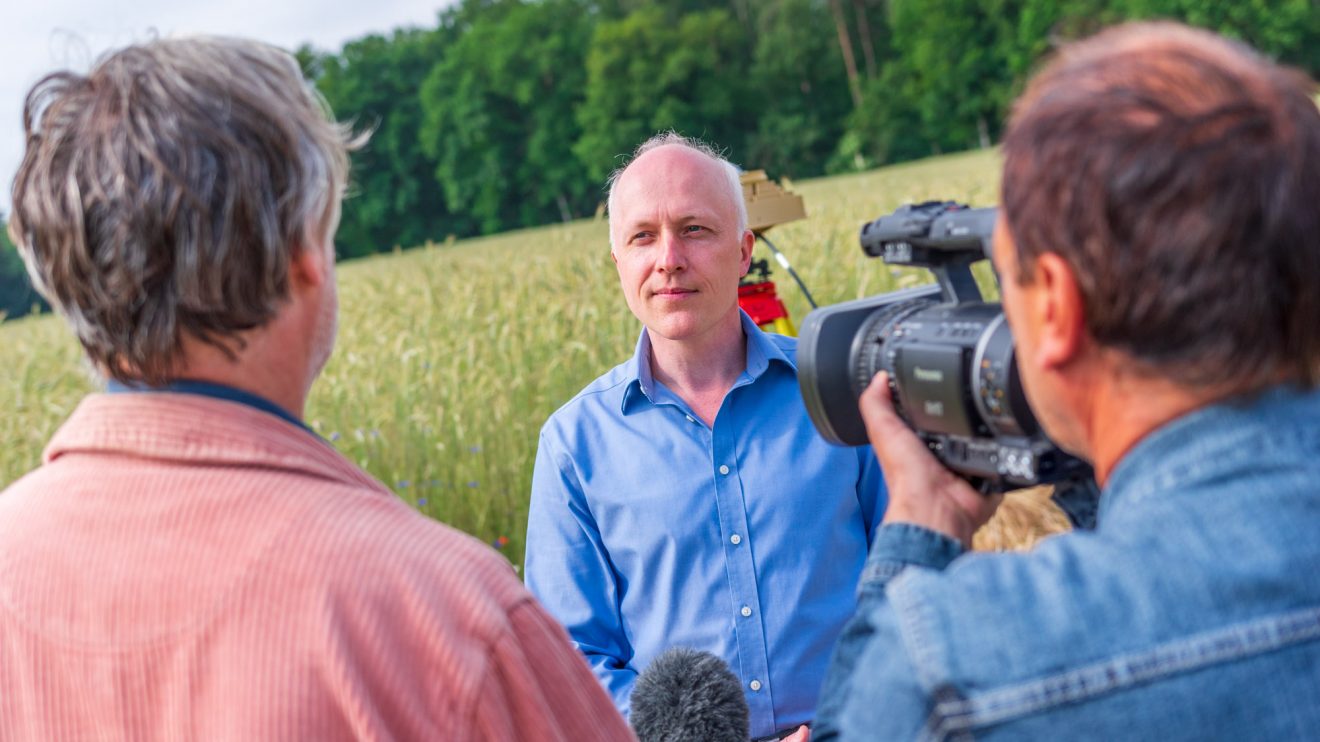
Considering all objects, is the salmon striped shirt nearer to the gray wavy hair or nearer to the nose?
the nose

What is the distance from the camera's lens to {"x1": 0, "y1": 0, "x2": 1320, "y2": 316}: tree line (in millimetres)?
49312

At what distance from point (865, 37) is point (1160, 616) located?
56365 mm

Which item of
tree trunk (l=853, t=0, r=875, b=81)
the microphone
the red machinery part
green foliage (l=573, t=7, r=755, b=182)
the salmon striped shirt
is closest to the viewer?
the salmon striped shirt


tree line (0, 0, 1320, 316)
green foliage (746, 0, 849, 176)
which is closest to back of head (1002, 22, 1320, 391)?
tree line (0, 0, 1320, 316)

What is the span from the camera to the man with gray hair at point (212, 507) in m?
1.15

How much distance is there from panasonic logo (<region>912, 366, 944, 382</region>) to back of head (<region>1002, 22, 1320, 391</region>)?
14.8 inches

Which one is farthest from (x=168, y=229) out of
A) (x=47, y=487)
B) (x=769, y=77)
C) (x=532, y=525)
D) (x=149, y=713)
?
(x=769, y=77)

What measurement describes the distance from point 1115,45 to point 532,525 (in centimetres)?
192

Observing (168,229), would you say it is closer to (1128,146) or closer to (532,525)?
(1128,146)

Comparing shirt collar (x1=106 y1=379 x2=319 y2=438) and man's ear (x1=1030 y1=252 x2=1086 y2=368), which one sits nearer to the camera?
man's ear (x1=1030 y1=252 x2=1086 y2=368)

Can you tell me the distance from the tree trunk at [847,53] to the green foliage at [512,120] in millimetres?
13755

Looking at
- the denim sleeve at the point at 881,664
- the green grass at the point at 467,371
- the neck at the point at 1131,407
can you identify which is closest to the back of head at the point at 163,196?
the denim sleeve at the point at 881,664

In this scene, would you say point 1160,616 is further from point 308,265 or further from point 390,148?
point 390,148

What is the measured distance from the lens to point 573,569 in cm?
265
